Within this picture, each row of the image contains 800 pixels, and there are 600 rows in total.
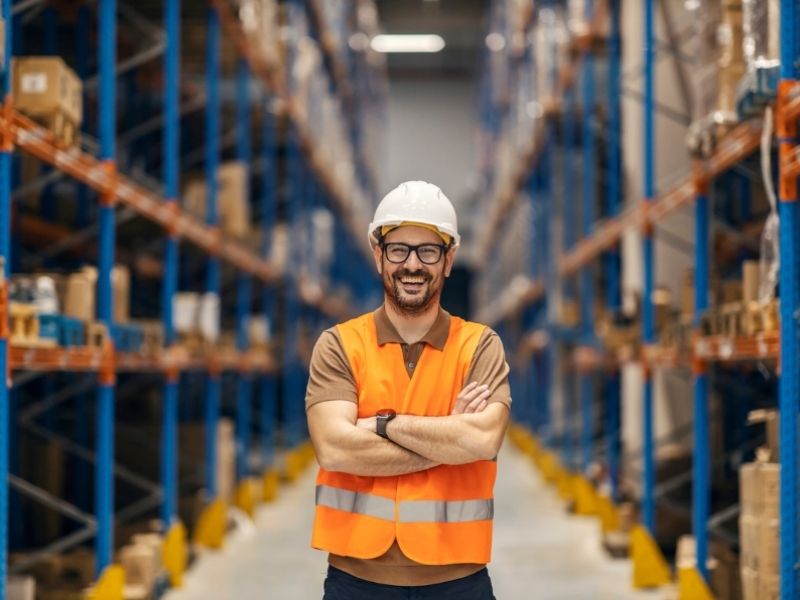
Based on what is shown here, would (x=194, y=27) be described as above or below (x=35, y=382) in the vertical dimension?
above

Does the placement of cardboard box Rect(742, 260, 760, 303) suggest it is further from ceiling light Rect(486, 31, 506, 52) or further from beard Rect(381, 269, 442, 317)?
ceiling light Rect(486, 31, 506, 52)

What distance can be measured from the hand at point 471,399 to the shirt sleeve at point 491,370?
4cm

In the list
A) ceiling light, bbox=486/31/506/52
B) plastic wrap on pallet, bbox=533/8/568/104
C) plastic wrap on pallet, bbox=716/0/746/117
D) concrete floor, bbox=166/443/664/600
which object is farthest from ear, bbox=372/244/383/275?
ceiling light, bbox=486/31/506/52

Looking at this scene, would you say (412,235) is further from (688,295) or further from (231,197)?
(231,197)

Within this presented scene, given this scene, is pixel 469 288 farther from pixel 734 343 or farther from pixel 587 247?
pixel 734 343

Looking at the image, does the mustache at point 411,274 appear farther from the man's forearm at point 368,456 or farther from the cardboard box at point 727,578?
the cardboard box at point 727,578

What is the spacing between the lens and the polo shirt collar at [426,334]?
3195 millimetres

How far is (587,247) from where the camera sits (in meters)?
11.8

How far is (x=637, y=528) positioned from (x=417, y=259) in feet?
16.8

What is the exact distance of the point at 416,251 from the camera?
3.15 metres

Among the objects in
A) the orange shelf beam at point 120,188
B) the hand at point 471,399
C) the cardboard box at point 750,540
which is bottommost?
the cardboard box at point 750,540

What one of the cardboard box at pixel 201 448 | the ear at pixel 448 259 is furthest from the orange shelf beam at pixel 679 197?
the cardboard box at pixel 201 448

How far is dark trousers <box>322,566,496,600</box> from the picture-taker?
10.0 feet

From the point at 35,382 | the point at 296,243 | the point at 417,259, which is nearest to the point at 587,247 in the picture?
the point at 296,243
